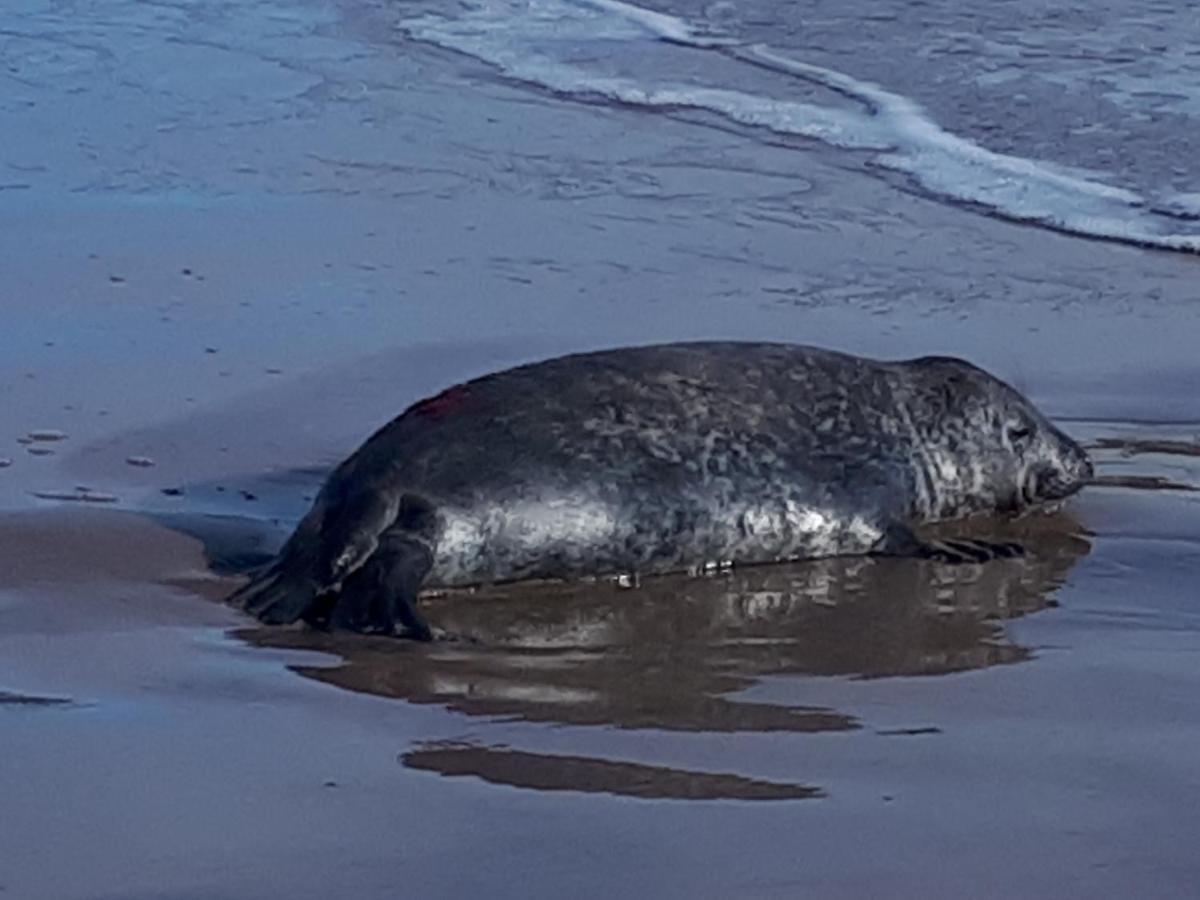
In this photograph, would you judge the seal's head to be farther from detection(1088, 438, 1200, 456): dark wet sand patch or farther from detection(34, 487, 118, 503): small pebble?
detection(34, 487, 118, 503): small pebble

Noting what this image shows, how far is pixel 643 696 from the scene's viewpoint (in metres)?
4.39

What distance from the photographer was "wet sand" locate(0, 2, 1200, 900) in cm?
362

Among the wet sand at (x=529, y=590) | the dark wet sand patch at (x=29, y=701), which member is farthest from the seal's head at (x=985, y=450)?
the dark wet sand patch at (x=29, y=701)

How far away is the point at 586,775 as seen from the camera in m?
3.90

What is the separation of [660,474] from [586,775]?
153 centimetres

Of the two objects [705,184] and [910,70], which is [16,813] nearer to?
[705,184]

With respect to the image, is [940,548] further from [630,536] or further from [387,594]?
[387,594]

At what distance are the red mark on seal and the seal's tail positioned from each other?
1.63 ft

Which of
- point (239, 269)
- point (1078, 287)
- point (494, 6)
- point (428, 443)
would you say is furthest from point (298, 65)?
point (428, 443)

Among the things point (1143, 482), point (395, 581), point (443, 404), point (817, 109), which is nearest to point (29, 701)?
point (395, 581)

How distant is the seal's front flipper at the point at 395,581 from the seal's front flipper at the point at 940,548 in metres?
1.02

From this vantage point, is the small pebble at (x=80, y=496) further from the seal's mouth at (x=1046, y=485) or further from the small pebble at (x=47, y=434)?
the seal's mouth at (x=1046, y=485)

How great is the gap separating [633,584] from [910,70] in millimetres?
5946

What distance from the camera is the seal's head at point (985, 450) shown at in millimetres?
5823
